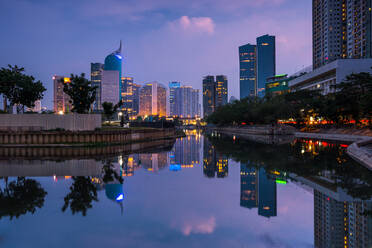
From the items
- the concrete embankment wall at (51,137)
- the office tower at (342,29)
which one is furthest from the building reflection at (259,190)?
the office tower at (342,29)

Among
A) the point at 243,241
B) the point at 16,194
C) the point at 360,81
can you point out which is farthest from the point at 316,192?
the point at 360,81

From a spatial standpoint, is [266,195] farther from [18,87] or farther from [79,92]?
[18,87]

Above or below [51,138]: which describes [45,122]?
above

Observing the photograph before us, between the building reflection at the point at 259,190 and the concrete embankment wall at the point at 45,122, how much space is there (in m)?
30.8

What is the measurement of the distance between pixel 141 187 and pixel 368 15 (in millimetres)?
172801

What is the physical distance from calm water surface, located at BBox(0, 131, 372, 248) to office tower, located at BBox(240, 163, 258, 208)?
55 millimetres

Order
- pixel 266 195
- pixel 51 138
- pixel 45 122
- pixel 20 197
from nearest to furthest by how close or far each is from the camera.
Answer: pixel 20 197
pixel 266 195
pixel 51 138
pixel 45 122

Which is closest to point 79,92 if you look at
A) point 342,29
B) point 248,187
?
point 248,187

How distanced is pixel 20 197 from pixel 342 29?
206 metres

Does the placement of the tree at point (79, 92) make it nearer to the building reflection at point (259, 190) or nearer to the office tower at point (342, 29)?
the building reflection at point (259, 190)

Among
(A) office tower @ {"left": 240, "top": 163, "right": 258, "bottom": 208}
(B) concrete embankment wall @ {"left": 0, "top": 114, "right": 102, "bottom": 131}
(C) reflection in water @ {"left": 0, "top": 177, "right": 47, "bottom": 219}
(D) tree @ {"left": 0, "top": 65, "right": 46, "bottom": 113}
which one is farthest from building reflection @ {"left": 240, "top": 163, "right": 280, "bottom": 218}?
(D) tree @ {"left": 0, "top": 65, "right": 46, "bottom": 113}

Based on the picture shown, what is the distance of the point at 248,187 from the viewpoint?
60.8ft

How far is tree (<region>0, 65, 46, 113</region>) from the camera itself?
5644 cm

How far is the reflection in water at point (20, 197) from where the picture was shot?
527 inches
